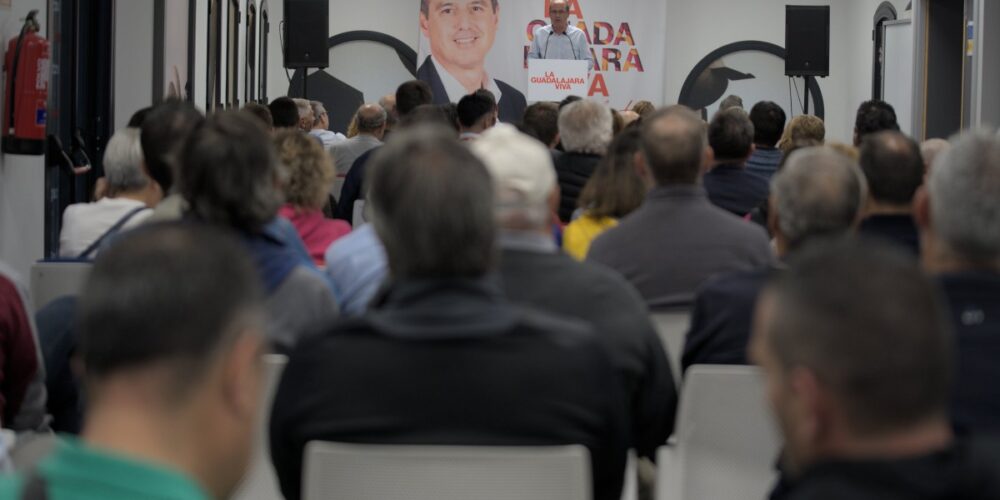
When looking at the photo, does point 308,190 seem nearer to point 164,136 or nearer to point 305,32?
point 164,136

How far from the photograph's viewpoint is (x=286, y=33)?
42.9 ft

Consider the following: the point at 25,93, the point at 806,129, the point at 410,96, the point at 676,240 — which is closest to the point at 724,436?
the point at 676,240

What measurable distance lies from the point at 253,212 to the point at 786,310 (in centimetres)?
169

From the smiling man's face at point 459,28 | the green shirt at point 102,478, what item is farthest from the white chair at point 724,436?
the smiling man's face at point 459,28

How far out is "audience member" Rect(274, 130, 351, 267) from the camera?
4.27 meters

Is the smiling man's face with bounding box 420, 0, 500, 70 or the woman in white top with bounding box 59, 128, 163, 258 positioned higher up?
the smiling man's face with bounding box 420, 0, 500, 70

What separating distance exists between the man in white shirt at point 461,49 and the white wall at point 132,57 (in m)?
7.52

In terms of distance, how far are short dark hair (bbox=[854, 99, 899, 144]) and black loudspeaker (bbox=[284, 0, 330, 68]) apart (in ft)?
23.3

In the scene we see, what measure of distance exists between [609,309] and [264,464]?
2.46 ft

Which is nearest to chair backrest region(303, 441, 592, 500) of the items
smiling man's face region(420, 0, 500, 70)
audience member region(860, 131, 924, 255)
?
audience member region(860, 131, 924, 255)

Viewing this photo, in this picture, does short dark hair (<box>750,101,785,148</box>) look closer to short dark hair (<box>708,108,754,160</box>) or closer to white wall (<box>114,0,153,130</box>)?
short dark hair (<box>708,108,754,160</box>)

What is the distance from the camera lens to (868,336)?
55.9 inches

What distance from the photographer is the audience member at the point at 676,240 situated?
3541 mm

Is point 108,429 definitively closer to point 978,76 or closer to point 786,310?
point 786,310
